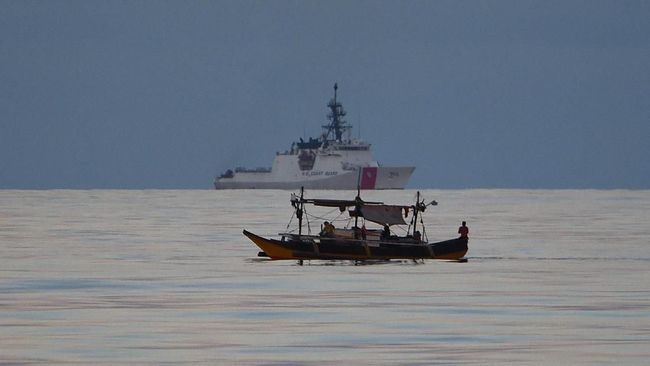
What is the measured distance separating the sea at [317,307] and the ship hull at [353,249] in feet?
1.67

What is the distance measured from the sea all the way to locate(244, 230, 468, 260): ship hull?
1.67 ft

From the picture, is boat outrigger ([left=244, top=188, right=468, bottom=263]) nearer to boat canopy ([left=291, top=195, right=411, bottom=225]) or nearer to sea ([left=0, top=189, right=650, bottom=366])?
boat canopy ([left=291, top=195, right=411, bottom=225])

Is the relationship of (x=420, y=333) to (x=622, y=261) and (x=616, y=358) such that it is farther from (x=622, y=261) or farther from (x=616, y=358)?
(x=622, y=261)

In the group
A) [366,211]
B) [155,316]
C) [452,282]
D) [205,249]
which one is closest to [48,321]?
[155,316]

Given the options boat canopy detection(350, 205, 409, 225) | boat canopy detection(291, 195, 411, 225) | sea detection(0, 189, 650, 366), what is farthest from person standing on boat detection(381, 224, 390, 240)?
sea detection(0, 189, 650, 366)

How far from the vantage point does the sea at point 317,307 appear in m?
26.0

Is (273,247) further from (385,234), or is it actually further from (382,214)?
(382,214)

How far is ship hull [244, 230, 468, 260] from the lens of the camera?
172 ft

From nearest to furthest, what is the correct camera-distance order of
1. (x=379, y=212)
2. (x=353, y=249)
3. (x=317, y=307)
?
(x=317, y=307)
(x=353, y=249)
(x=379, y=212)

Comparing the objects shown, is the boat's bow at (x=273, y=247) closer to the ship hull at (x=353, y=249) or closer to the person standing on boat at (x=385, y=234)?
the ship hull at (x=353, y=249)

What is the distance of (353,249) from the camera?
52531mm

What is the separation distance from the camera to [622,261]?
53156 mm

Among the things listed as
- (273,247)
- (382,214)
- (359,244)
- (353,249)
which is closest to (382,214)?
(382,214)

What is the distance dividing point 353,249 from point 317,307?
717 inches
